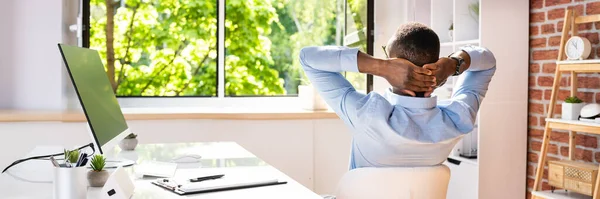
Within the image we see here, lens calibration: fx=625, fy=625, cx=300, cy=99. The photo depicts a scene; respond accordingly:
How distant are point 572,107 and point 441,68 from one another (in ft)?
4.93

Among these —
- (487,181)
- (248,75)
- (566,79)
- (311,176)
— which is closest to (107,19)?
(248,75)

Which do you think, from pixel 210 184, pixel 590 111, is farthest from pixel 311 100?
pixel 210 184

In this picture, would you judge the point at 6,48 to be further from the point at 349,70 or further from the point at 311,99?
the point at 349,70

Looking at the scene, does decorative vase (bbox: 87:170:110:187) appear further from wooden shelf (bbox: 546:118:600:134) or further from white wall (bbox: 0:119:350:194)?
wooden shelf (bbox: 546:118:600:134)

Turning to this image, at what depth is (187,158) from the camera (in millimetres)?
2285

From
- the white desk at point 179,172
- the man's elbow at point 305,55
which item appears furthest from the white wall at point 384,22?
the man's elbow at point 305,55

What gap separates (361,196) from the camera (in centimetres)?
170

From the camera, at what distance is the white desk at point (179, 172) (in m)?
1.63

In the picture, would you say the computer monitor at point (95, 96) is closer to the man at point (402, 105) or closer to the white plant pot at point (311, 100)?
the man at point (402, 105)

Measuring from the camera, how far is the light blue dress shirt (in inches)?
68.4

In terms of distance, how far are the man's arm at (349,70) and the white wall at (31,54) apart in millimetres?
2334

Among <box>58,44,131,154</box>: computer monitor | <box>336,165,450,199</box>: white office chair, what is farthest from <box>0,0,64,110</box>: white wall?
<box>336,165,450,199</box>: white office chair

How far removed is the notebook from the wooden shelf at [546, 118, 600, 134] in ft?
5.73

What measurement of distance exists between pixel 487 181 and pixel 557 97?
0.58m
